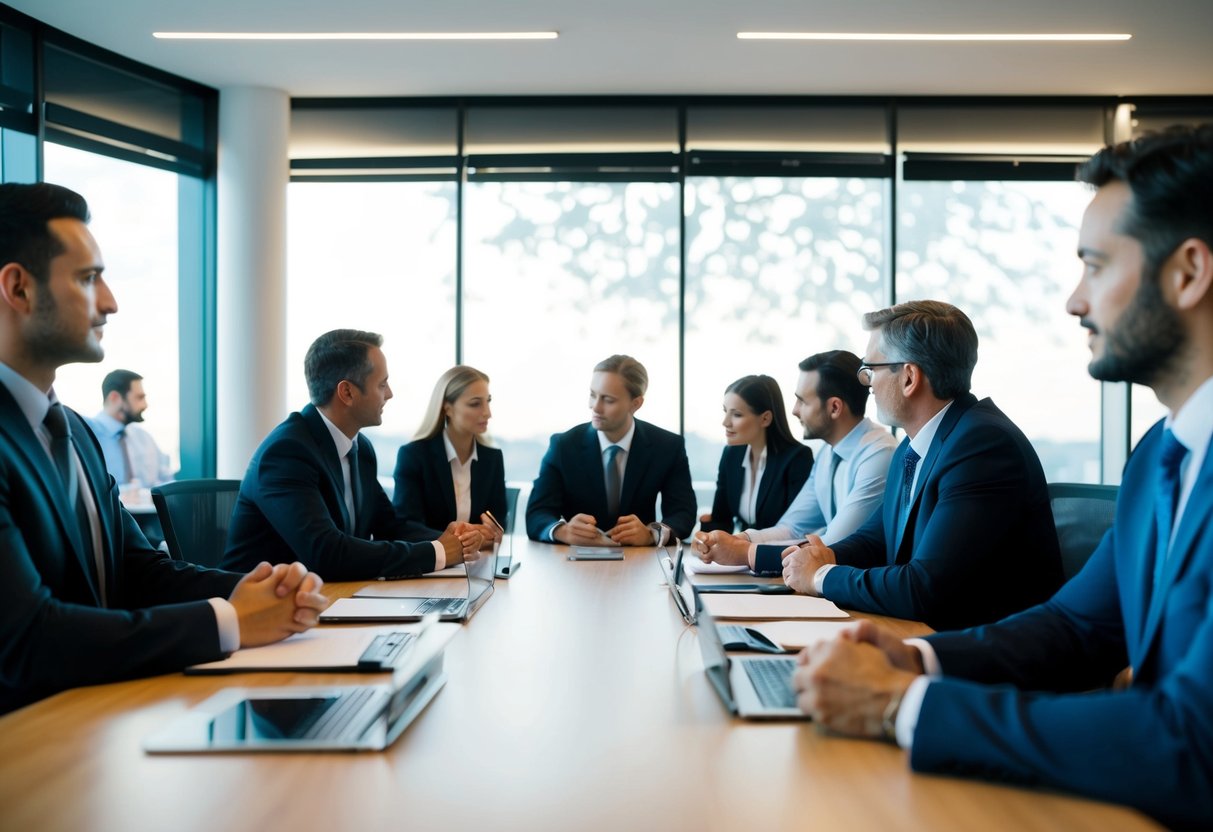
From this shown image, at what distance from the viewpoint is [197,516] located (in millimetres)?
3406

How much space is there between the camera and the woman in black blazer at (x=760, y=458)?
4.76 metres

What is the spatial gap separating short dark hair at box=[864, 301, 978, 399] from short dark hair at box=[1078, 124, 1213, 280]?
1271mm

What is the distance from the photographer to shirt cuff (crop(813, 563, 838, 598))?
2.57m

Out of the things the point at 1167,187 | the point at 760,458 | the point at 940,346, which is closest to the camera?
the point at 1167,187

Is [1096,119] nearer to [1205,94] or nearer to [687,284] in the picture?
[1205,94]

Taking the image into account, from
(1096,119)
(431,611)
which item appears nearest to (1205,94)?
(1096,119)

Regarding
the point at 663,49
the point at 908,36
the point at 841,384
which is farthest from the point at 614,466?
the point at 908,36

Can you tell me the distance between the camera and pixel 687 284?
7.00m

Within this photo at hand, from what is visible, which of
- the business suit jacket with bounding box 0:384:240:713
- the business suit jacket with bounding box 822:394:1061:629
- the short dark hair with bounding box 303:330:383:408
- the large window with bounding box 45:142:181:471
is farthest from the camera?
the large window with bounding box 45:142:181:471

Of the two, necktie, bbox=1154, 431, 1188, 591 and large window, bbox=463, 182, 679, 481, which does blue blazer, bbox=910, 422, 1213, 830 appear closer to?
necktie, bbox=1154, 431, 1188, 591

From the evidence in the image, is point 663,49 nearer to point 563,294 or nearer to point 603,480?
point 563,294

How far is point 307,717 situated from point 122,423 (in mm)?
5340

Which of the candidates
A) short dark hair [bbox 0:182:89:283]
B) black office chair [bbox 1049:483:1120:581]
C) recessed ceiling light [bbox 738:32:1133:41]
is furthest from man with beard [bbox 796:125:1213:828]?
recessed ceiling light [bbox 738:32:1133:41]

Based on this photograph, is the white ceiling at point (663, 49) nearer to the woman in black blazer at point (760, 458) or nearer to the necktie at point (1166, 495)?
the woman in black blazer at point (760, 458)
